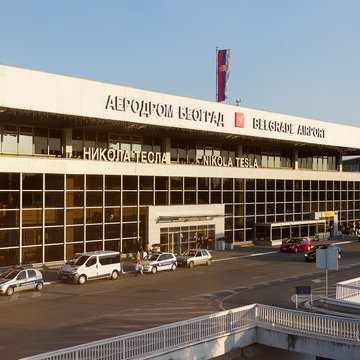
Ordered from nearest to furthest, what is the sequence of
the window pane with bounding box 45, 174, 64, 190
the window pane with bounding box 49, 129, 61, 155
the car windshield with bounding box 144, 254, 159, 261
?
the car windshield with bounding box 144, 254, 159, 261 < the window pane with bounding box 45, 174, 64, 190 < the window pane with bounding box 49, 129, 61, 155

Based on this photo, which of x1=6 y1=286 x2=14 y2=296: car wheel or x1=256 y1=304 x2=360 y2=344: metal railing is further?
x1=6 y1=286 x2=14 y2=296: car wheel

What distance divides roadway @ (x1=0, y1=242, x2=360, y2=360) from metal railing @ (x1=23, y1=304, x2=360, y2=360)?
356 cm

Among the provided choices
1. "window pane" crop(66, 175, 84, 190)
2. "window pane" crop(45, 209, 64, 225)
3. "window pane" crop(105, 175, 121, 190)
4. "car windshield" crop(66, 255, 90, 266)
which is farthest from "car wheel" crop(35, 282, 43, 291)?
"window pane" crop(105, 175, 121, 190)

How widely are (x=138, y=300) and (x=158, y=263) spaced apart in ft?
35.3

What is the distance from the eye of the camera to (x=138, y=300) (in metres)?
27.6

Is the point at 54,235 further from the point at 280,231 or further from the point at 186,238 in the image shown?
the point at 280,231

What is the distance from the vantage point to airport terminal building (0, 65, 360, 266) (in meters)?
38.5

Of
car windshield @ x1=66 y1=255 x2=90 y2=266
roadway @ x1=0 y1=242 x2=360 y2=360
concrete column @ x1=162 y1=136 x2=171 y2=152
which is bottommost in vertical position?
roadway @ x1=0 y1=242 x2=360 y2=360

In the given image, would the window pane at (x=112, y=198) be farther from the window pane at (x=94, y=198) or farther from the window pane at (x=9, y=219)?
the window pane at (x=9, y=219)

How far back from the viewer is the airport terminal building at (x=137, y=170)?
126 ft

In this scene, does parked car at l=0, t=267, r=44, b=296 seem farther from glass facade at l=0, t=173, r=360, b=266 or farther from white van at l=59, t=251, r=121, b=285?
glass facade at l=0, t=173, r=360, b=266

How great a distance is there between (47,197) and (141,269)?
27.8 ft

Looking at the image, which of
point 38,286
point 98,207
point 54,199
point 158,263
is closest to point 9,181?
point 54,199

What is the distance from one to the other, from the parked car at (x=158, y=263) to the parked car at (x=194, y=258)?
4.38 ft
